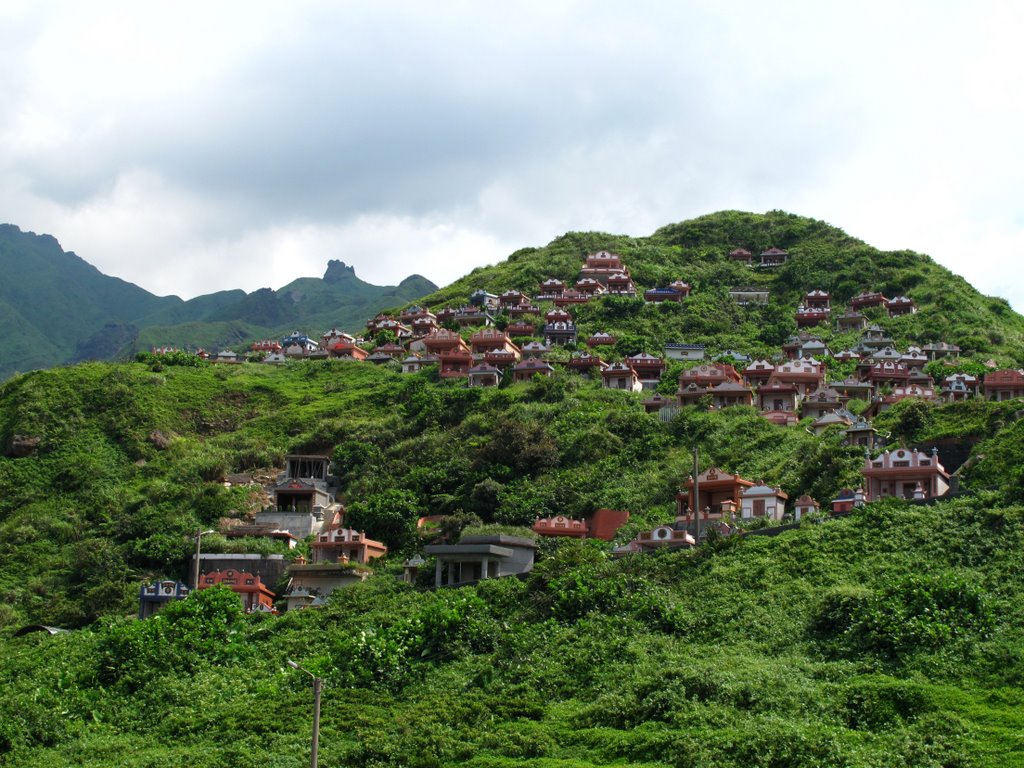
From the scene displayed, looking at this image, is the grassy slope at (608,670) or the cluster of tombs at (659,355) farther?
the cluster of tombs at (659,355)

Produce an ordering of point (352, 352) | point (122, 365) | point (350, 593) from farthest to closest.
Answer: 1. point (352, 352)
2. point (122, 365)
3. point (350, 593)

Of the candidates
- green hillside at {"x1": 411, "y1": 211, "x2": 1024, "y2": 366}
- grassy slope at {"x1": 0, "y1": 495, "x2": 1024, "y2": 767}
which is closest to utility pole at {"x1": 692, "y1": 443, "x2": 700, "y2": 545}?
grassy slope at {"x1": 0, "y1": 495, "x2": 1024, "y2": 767}

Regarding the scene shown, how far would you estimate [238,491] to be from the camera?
7994 centimetres

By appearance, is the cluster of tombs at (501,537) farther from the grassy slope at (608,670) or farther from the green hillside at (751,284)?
the green hillside at (751,284)

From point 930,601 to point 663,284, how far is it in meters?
86.0

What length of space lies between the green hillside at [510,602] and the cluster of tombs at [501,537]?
60.9 inches

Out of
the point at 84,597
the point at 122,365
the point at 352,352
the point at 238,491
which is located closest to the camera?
the point at 84,597

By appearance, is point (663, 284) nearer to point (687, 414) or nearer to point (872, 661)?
point (687, 414)

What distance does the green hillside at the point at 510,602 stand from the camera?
42.3m

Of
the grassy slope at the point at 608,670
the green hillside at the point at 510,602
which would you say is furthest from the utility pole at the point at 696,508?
the grassy slope at the point at 608,670

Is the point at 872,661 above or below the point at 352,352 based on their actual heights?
below

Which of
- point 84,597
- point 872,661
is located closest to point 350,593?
point 84,597

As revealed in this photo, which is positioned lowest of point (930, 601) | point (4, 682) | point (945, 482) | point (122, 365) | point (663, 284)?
point (4, 682)

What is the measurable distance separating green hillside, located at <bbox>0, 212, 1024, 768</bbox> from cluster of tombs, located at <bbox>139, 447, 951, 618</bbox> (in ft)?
5.08
